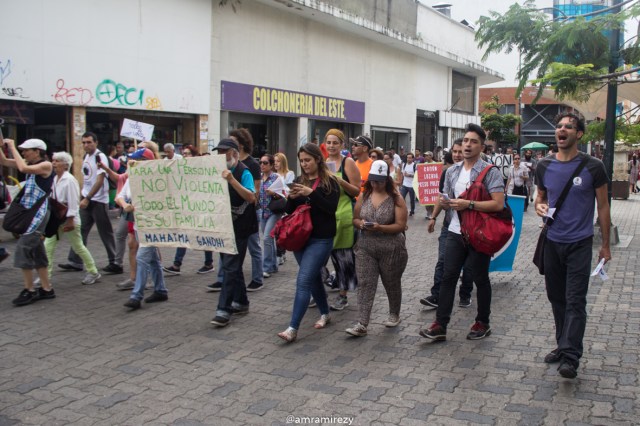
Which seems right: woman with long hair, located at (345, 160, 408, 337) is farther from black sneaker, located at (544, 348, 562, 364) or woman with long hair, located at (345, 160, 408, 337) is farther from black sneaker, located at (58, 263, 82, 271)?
black sneaker, located at (58, 263, 82, 271)

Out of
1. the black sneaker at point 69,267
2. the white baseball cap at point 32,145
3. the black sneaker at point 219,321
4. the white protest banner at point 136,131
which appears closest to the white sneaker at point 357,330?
the black sneaker at point 219,321

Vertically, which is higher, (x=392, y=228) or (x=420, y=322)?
(x=392, y=228)

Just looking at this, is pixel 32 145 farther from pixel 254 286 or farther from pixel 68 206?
pixel 254 286

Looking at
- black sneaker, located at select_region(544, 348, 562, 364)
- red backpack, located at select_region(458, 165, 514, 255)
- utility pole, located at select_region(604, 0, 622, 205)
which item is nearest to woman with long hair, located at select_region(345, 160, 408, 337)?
red backpack, located at select_region(458, 165, 514, 255)

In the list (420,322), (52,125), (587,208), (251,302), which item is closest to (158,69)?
(52,125)

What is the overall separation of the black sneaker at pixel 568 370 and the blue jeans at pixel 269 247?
456cm

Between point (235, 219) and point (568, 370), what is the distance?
3.29 m

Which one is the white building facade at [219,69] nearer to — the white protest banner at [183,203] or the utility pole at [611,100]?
the white protest banner at [183,203]

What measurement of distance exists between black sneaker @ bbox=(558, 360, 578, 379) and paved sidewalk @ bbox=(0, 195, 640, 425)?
2.7 inches

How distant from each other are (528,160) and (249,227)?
15.5 metres

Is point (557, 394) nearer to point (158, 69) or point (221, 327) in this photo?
point (221, 327)

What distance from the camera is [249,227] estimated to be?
6.12 m

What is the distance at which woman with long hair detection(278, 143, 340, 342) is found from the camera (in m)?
5.45

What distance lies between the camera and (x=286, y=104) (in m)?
19.5
